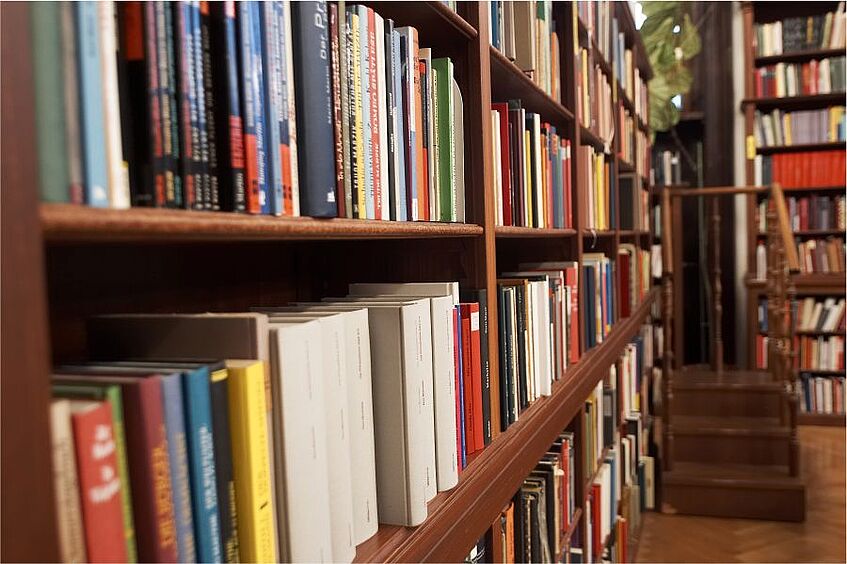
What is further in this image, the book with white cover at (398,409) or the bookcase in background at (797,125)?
the bookcase in background at (797,125)

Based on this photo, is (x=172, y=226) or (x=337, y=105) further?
(x=337, y=105)

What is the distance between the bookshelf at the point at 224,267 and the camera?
42 centimetres

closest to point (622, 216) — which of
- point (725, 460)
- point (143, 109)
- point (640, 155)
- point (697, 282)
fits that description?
point (640, 155)

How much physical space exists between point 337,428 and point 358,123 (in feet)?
1.16

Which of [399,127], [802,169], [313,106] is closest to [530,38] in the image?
[399,127]

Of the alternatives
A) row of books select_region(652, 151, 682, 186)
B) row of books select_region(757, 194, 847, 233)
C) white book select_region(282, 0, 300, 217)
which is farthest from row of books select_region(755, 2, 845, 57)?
white book select_region(282, 0, 300, 217)

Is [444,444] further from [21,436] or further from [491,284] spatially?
[21,436]

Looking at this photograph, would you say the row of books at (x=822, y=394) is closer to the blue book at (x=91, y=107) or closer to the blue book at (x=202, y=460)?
the blue book at (x=202, y=460)

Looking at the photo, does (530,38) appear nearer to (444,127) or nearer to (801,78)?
(444,127)

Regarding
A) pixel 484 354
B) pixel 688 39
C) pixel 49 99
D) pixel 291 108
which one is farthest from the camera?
pixel 688 39

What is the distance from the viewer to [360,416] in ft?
2.70

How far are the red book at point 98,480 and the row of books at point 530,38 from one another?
106cm

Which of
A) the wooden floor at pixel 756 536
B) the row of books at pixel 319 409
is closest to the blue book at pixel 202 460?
the row of books at pixel 319 409

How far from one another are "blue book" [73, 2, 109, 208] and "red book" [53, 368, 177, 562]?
0.14m
